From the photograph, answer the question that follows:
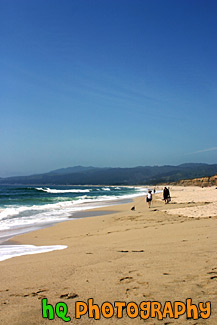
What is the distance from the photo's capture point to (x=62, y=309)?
3.45 m

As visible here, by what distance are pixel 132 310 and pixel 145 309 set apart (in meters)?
0.16

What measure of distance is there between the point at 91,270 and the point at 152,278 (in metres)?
1.25

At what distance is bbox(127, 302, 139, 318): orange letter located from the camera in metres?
3.22

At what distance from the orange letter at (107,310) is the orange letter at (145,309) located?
373mm

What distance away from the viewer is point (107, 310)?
3363 millimetres

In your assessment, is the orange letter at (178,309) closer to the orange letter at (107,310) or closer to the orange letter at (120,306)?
the orange letter at (120,306)

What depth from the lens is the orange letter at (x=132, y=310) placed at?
322 centimetres

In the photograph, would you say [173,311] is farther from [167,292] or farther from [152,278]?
[152,278]

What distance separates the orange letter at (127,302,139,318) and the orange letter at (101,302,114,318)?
0.21 m

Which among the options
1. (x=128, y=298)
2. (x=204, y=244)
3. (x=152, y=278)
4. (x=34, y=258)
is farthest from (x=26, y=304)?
(x=204, y=244)

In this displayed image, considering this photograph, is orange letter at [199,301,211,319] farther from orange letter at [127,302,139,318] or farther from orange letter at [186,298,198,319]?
orange letter at [127,302,139,318]

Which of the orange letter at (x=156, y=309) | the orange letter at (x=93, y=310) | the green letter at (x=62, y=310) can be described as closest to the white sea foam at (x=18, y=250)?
the green letter at (x=62, y=310)

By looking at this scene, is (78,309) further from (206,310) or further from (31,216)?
(31,216)

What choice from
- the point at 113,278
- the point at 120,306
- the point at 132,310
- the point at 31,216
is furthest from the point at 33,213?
the point at 132,310
